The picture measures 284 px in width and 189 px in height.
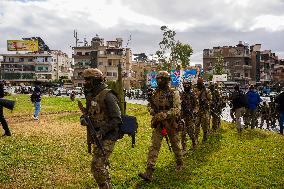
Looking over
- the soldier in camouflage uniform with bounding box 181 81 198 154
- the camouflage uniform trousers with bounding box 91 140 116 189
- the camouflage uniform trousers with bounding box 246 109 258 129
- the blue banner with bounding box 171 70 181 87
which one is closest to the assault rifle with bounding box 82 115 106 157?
the camouflage uniform trousers with bounding box 91 140 116 189

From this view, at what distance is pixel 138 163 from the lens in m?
10.6

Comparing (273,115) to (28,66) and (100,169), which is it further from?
(28,66)

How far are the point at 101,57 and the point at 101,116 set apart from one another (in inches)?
4015

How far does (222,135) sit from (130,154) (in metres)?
5.67

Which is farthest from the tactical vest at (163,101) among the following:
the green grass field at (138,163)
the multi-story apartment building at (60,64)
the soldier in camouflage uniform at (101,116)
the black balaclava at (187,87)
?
the multi-story apartment building at (60,64)

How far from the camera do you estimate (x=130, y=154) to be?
11898 mm

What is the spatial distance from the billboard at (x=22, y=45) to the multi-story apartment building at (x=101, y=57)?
118 ft

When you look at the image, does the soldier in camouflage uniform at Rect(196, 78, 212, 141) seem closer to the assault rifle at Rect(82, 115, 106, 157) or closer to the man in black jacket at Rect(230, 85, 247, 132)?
the man in black jacket at Rect(230, 85, 247, 132)

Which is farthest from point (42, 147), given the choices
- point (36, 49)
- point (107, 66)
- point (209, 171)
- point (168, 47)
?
point (36, 49)

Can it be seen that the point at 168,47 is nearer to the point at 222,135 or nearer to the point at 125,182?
the point at 222,135

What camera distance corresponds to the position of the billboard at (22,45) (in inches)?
5595

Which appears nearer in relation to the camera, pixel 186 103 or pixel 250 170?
pixel 250 170

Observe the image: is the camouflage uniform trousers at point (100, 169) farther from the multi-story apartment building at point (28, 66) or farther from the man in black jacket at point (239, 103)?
the multi-story apartment building at point (28, 66)

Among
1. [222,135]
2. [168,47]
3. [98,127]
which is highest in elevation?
[168,47]
